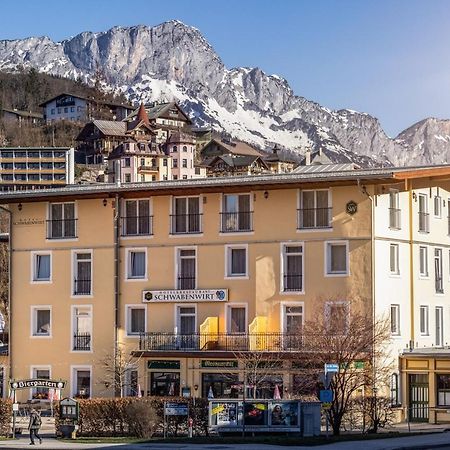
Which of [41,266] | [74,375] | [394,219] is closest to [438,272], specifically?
[394,219]

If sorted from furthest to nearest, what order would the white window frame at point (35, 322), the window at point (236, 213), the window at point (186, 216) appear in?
1. the white window frame at point (35, 322)
2. the window at point (186, 216)
3. the window at point (236, 213)

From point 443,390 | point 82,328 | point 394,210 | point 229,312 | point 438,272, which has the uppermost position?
point 394,210

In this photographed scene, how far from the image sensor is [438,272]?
6869 centimetres

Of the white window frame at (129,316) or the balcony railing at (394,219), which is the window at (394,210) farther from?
the white window frame at (129,316)

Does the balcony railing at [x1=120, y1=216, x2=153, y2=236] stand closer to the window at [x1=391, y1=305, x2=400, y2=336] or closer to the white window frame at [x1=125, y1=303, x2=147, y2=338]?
the white window frame at [x1=125, y1=303, x2=147, y2=338]

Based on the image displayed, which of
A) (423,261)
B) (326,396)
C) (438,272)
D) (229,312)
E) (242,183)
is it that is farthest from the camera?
(438,272)

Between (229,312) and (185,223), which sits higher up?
→ (185,223)

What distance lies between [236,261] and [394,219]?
8.51 meters

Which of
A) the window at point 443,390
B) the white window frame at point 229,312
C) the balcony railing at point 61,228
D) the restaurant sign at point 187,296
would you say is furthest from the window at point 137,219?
the window at point 443,390

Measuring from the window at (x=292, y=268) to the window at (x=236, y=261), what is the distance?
223 centimetres

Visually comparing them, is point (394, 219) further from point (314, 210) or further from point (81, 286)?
point (81, 286)

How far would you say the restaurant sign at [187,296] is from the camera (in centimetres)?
6531

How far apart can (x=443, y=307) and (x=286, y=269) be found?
10.1 metres

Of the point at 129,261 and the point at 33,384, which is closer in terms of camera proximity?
the point at 33,384
